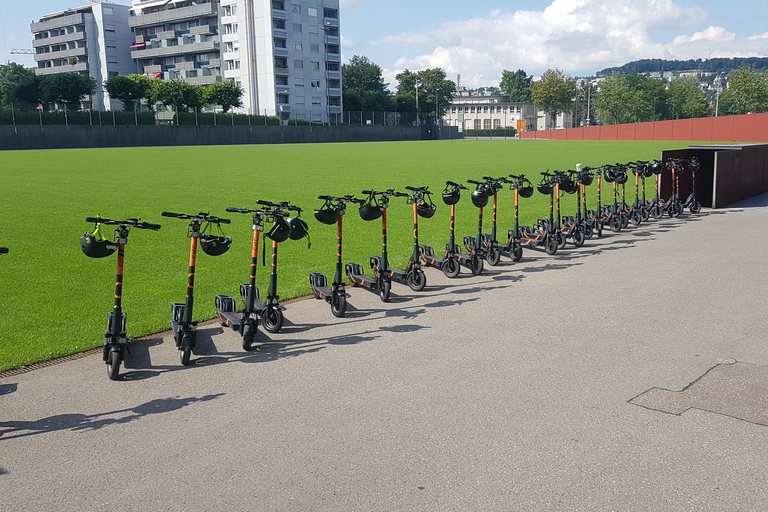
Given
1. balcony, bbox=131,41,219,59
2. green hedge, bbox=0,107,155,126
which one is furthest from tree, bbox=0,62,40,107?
green hedge, bbox=0,107,155,126

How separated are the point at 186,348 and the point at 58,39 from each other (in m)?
142

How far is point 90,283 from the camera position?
438 inches

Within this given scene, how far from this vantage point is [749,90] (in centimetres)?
9569

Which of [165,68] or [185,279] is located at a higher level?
[165,68]

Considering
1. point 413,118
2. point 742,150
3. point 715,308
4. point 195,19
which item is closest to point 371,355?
point 715,308

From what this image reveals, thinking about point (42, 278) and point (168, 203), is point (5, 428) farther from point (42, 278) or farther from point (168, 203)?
point (168, 203)

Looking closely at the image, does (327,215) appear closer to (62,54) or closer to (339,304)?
(339,304)

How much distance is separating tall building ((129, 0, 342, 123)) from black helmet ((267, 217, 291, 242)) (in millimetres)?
103855

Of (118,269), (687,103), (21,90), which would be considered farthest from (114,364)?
(687,103)

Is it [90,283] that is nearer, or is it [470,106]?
[90,283]

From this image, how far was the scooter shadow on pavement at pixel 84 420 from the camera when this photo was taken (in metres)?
5.72

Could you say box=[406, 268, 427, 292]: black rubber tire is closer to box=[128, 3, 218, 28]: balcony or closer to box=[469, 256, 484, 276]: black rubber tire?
box=[469, 256, 484, 276]: black rubber tire

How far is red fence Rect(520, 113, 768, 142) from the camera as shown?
7375 centimetres

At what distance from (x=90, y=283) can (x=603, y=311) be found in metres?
7.89
